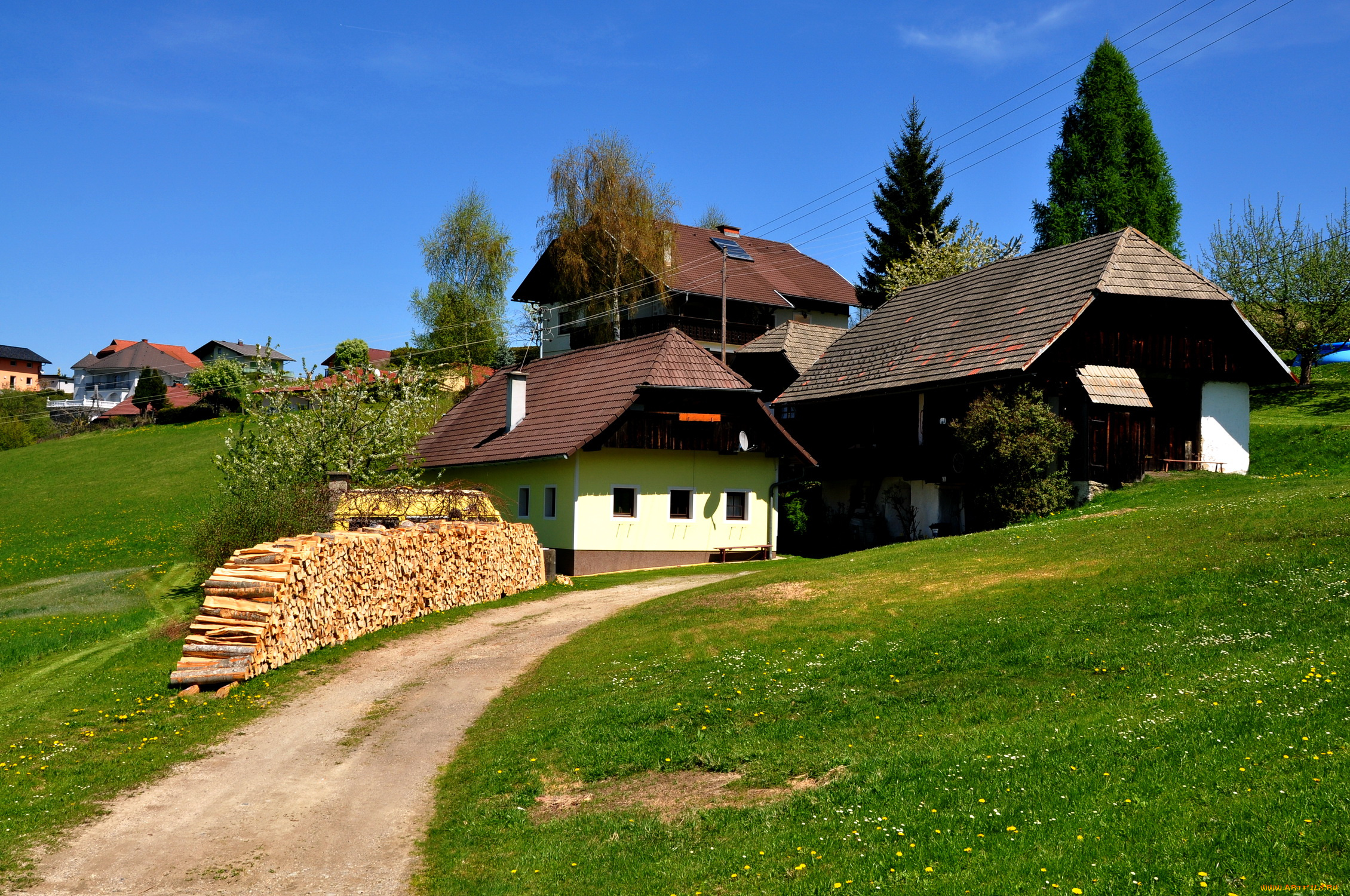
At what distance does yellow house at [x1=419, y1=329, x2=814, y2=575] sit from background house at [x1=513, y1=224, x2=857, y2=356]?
18469 millimetres

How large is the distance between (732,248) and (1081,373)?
35382mm

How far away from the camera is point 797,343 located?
4578 cm

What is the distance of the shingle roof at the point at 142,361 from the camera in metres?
116

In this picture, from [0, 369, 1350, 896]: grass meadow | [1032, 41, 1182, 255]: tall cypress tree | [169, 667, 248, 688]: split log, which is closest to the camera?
[0, 369, 1350, 896]: grass meadow

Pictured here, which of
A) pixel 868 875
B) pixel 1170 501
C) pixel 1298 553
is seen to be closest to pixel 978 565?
pixel 1298 553

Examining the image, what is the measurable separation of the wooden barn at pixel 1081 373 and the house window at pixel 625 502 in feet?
30.8

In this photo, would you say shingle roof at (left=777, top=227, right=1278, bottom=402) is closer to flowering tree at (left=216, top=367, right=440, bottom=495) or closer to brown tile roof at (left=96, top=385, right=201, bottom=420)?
flowering tree at (left=216, top=367, right=440, bottom=495)

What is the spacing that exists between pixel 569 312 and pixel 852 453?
2547 cm

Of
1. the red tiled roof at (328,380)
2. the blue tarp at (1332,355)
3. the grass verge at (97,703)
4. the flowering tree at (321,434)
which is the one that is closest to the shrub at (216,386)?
the flowering tree at (321,434)

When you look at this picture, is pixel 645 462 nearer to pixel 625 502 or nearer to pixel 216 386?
pixel 625 502

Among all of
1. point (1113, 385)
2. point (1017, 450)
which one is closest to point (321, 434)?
point (1017, 450)

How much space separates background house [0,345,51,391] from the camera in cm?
14800

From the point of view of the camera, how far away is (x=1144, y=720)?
30.9 ft

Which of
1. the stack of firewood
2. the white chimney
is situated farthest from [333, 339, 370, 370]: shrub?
the stack of firewood
